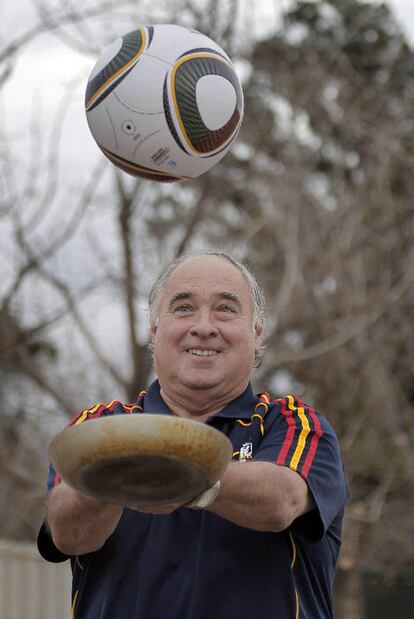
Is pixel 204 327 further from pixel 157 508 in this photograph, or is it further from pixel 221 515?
pixel 157 508

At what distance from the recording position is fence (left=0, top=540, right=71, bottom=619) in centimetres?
1222

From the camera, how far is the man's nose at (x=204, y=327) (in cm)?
360

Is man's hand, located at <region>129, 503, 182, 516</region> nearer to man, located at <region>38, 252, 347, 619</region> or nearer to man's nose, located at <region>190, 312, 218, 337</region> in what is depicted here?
man, located at <region>38, 252, 347, 619</region>

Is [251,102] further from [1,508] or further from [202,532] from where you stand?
[202,532]

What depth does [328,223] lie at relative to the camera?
16.0m

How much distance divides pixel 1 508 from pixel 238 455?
56.7 feet

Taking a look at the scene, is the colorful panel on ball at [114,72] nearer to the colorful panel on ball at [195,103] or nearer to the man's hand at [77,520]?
the colorful panel on ball at [195,103]

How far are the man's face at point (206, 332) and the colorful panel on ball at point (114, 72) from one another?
2.21m

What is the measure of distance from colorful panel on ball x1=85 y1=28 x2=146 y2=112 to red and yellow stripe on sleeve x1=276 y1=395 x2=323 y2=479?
2653mm

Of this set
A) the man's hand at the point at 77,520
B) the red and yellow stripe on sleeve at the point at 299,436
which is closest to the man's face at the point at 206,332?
the red and yellow stripe on sleeve at the point at 299,436

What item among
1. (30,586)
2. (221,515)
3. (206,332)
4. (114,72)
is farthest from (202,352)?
Result: (30,586)

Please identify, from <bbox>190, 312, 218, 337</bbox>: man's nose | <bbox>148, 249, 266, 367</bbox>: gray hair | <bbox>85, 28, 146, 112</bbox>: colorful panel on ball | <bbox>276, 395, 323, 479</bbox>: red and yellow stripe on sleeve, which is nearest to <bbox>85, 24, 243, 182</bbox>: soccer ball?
<bbox>85, 28, 146, 112</bbox>: colorful panel on ball

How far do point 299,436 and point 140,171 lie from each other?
262 centimetres

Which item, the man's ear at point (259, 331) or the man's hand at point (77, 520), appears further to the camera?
the man's ear at point (259, 331)
